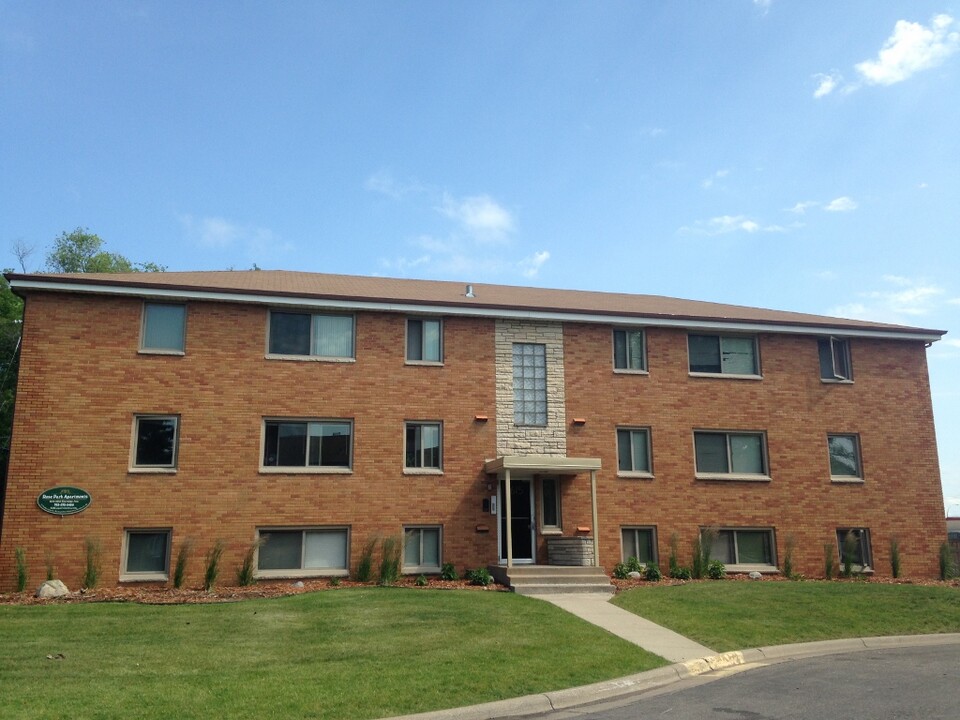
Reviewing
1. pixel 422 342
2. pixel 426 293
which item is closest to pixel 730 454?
pixel 422 342

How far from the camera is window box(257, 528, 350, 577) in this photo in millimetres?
18844

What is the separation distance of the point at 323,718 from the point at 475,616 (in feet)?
18.7

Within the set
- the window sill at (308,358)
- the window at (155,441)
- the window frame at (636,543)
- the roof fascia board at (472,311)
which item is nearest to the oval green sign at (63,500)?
the window at (155,441)

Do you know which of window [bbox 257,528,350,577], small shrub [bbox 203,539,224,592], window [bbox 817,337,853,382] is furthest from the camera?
window [bbox 817,337,853,382]

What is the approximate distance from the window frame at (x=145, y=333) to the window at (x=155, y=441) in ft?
4.73

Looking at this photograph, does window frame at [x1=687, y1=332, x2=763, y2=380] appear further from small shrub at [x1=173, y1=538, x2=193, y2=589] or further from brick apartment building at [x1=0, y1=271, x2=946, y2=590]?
small shrub at [x1=173, y1=538, x2=193, y2=589]

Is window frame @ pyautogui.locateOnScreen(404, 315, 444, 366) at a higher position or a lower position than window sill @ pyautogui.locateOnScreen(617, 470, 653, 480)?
higher

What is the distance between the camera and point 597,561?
19969 millimetres

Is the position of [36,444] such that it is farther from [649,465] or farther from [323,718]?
[649,465]

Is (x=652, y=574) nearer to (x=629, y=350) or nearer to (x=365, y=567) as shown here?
(x=629, y=350)

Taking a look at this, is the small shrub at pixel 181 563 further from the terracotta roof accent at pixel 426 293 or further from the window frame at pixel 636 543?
the window frame at pixel 636 543

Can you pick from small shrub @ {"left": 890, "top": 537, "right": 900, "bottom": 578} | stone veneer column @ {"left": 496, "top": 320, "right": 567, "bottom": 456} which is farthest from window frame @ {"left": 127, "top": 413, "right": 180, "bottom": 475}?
small shrub @ {"left": 890, "top": 537, "right": 900, "bottom": 578}

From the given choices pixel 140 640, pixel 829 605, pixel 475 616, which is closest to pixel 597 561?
pixel 829 605

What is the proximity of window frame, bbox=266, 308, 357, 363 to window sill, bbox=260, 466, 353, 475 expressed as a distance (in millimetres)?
2518
